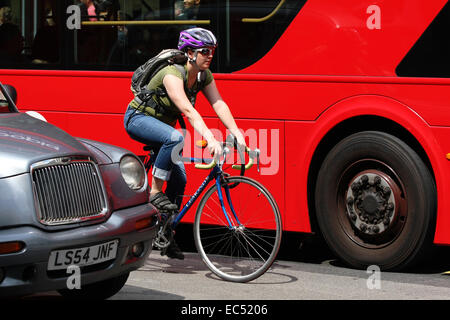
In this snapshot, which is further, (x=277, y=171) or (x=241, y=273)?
(x=277, y=171)

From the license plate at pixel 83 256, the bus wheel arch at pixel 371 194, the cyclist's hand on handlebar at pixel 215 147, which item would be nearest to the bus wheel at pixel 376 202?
the bus wheel arch at pixel 371 194

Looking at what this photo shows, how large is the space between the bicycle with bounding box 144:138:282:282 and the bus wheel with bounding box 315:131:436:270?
588mm

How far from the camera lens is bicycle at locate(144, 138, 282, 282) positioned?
7496 mm

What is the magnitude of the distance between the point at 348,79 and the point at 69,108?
→ 2.60m

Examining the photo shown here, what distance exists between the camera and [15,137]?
19.9 ft

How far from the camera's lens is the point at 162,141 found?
7.72 meters

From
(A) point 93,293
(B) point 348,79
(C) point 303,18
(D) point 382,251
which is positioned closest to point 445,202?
(D) point 382,251

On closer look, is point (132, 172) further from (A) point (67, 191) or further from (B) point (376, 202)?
(B) point (376, 202)

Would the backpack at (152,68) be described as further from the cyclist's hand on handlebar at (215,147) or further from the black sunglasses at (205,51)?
the cyclist's hand on handlebar at (215,147)

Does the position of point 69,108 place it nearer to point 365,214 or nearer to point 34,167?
point 365,214

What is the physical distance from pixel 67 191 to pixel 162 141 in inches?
71.9

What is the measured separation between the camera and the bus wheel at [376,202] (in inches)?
309

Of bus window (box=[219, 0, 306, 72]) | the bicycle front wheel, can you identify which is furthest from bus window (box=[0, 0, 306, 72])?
the bicycle front wheel

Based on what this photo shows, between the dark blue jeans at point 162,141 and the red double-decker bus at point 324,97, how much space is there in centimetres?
67
